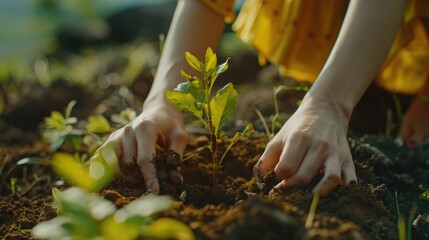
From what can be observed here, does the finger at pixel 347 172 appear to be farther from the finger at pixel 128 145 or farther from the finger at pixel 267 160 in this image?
the finger at pixel 128 145

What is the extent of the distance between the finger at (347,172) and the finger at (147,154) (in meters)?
0.41

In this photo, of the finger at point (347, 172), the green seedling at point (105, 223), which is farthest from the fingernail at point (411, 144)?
the green seedling at point (105, 223)

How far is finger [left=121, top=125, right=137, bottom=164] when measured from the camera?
1.55 meters

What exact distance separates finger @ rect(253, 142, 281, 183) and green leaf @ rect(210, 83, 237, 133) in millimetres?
125

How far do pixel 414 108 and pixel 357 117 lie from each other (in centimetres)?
22

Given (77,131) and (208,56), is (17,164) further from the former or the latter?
(208,56)

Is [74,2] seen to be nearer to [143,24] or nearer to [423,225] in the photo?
[143,24]

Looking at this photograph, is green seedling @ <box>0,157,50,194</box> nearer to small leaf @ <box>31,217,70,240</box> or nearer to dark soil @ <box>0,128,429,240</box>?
dark soil @ <box>0,128,429,240</box>

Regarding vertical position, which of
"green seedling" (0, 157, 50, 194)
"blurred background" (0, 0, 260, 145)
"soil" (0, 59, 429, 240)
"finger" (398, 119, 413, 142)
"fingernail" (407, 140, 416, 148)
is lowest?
"blurred background" (0, 0, 260, 145)

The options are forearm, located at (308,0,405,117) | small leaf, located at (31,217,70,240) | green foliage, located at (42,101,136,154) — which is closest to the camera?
small leaf, located at (31,217,70,240)

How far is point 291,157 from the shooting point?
1.38 metres

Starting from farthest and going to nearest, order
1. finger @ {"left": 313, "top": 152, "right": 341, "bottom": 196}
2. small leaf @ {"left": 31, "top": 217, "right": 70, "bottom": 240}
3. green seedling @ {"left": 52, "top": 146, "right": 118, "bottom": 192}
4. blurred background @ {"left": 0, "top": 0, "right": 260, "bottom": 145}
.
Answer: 1. blurred background @ {"left": 0, "top": 0, "right": 260, "bottom": 145}
2. finger @ {"left": 313, "top": 152, "right": 341, "bottom": 196}
3. green seedling @ {"left": 52, "top": 146, "right": 118, "bottom": 192}
4. small leaf @ {"left": 31, "top": 217, "right": 70, "bottom": 240}

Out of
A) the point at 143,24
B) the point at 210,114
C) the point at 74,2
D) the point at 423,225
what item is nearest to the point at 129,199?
the point at 210,114

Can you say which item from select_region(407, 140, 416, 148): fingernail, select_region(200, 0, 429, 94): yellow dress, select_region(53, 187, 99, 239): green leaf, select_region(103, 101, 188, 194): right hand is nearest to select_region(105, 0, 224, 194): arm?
select_region(103, 101, 188, 194): right hand
